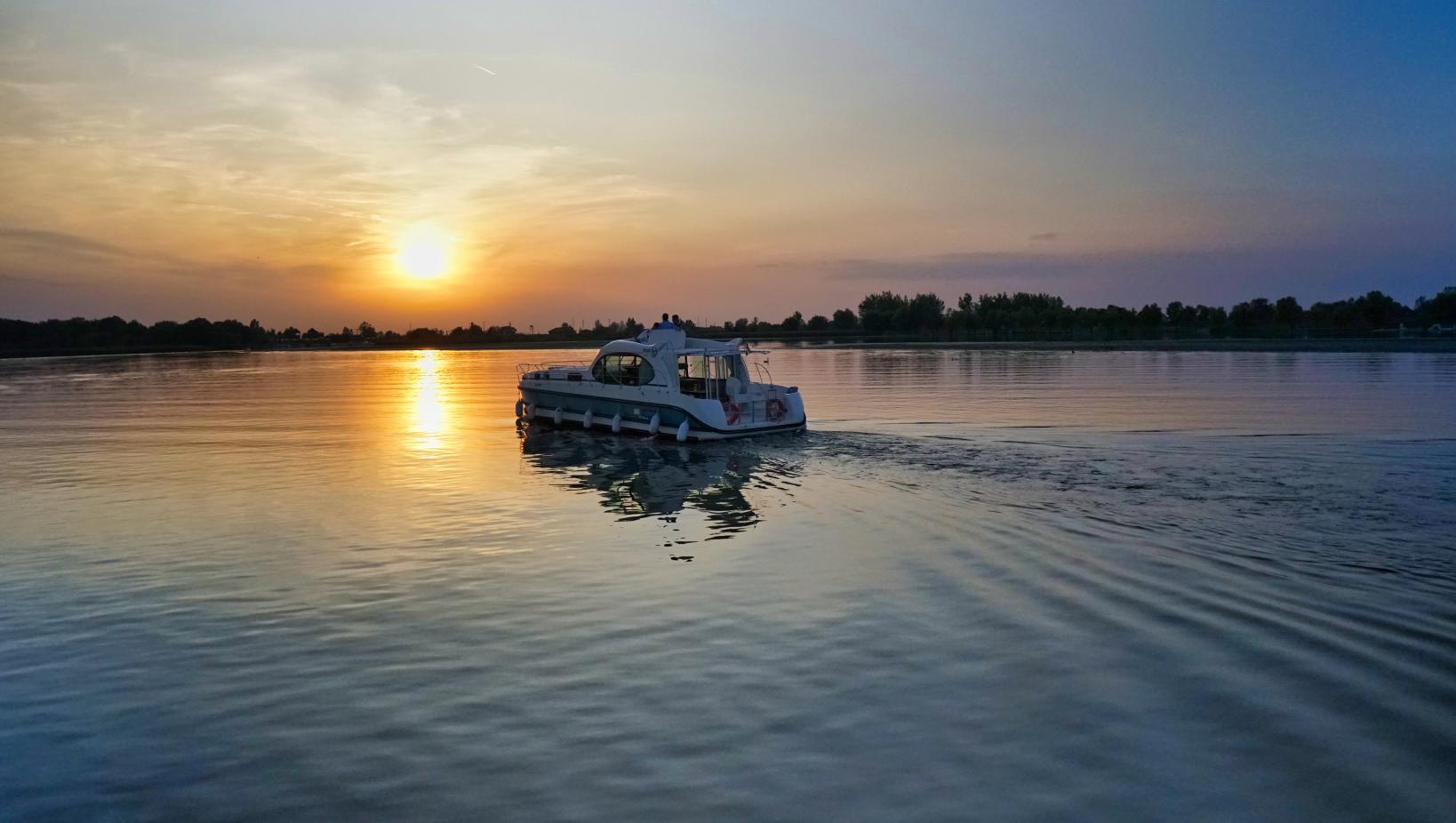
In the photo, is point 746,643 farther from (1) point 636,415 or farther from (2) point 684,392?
(1) point 636,415

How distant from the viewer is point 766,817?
6453 mm

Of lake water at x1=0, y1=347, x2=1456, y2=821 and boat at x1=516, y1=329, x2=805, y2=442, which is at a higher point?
boat at x1=516, y1=329, x2=805, y2=442

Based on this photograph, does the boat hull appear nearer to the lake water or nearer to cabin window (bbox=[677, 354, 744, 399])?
cabin window (bbox=[677, 354, 744, 399])

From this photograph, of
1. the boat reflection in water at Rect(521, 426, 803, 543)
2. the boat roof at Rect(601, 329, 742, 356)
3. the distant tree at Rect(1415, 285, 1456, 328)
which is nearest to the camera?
the boat reflection in water at Rect(521, 426, 803, 543)

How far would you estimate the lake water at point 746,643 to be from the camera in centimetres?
693

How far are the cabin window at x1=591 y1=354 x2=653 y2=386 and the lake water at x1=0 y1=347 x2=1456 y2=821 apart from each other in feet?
30.1

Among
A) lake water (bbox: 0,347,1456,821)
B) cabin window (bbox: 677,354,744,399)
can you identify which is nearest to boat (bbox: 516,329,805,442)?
cabin window (bbox: 677,354,744,399)

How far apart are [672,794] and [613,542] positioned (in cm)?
930

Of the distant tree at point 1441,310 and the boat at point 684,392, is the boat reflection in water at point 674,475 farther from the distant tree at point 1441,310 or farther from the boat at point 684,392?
the distant tree at point 1441,310

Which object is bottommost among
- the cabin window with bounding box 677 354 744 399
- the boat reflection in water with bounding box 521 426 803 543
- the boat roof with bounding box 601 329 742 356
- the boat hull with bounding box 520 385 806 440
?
the boat reflection in water with bounding box 521 426 803 543

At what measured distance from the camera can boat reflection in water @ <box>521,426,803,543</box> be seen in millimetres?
18891

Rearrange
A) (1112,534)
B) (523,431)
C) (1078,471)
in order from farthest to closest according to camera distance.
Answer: (523,431) → (1078,471) → (1112,534)

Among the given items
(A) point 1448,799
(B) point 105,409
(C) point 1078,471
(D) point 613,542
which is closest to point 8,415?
(B) point 105,409

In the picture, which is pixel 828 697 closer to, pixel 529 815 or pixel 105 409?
pixel 529 815
